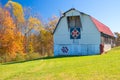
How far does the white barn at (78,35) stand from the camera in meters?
36.7

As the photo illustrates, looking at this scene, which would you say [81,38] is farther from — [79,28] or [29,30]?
[29,30]

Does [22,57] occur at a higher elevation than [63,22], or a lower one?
lower

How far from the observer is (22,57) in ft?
140

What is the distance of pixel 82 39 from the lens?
123ft

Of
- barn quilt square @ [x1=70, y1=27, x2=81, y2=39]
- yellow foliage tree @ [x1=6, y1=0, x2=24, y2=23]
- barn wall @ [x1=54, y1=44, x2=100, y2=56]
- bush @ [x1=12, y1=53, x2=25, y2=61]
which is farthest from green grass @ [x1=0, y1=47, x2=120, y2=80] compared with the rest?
yellow foliage tree @ [x1=6, y1=0, x2=24, y2=23]

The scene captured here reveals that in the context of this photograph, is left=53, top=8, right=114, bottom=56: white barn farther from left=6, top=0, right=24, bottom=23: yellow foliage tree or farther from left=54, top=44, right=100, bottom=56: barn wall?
left=6, top=0, right=24, bottom=23: yellow foliage tree

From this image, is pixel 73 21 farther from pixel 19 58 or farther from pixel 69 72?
pixel 69 72

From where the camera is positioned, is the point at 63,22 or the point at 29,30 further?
the point at 29,30

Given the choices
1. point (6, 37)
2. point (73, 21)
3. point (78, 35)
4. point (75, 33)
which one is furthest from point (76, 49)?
point (6, 37)

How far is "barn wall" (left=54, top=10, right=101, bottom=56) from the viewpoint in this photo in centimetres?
3672

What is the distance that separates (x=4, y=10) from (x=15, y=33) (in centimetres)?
518

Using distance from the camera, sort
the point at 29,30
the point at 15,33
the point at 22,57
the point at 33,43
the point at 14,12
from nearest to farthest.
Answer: the point at 22,57
the point at 15,33
the point at 14,12
the point at 29,30
the point at 33,43

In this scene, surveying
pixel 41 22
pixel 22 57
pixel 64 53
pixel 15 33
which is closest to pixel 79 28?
pixel 64 53

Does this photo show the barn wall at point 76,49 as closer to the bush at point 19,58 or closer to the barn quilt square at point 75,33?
the barn quilt square at point 75,33
